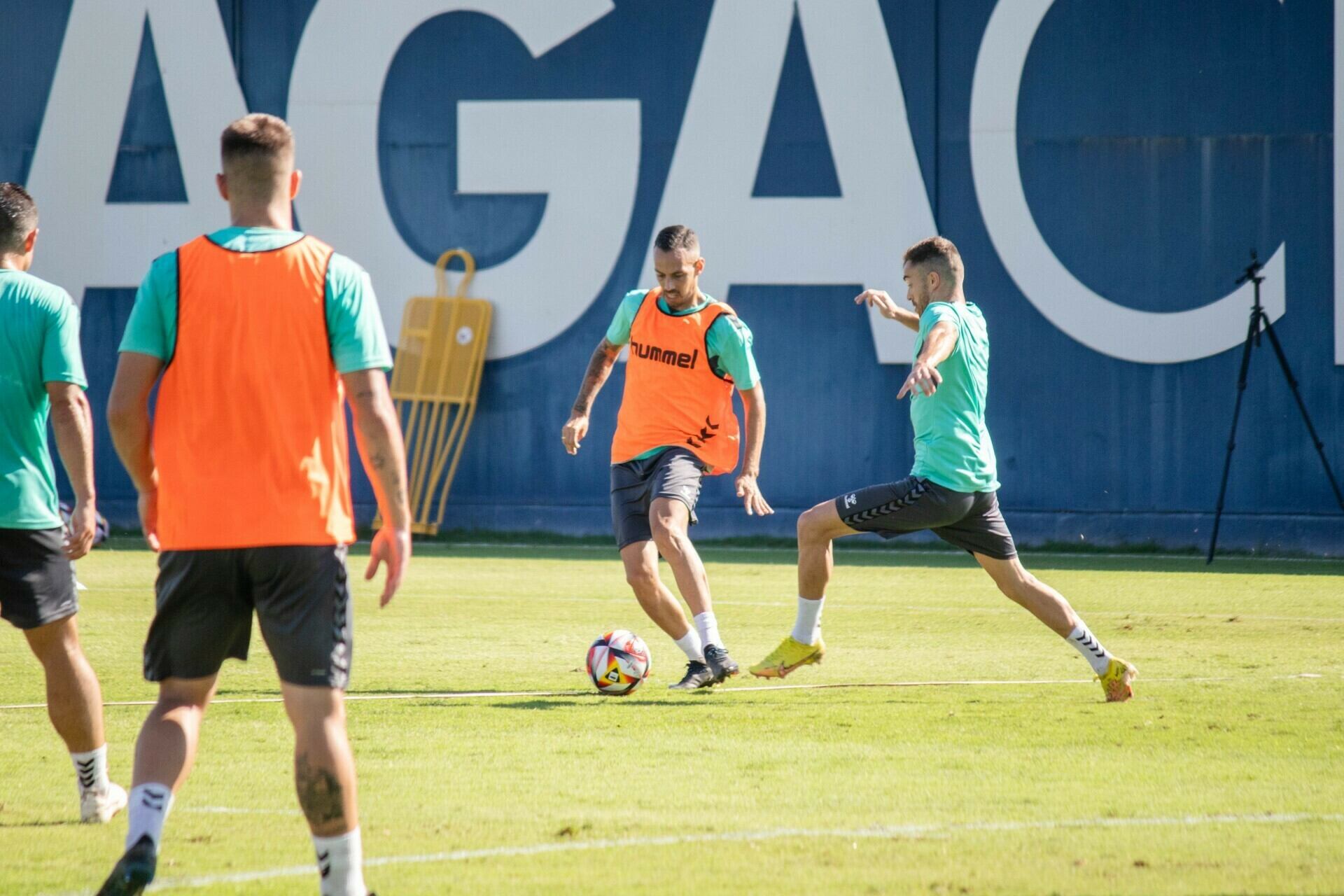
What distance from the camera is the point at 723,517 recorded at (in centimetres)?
1911

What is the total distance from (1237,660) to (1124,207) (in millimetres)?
9519

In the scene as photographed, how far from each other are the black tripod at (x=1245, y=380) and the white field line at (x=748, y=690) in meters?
8.05

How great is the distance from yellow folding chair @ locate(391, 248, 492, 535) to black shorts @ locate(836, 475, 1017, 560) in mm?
11642

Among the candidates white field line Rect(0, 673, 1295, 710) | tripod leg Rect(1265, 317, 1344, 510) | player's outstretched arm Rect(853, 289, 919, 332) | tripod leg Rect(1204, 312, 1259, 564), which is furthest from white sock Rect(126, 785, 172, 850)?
tripod leg Rect(1265, 317, 1344, 510)

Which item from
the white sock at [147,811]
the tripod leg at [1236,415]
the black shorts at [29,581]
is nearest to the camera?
the white sock at [147,811]

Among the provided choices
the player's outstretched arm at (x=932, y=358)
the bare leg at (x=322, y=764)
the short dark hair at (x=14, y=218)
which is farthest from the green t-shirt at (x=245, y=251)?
the player's outstretched arm at (x=932, y=358)

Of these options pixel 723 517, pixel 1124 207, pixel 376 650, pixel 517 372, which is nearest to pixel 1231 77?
pixel 1124 207

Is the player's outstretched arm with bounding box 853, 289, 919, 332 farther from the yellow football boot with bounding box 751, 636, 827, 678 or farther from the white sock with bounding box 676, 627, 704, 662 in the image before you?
the white sock with bounding box 676, 627, 704, 662

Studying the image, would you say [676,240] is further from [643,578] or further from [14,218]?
[14,218]

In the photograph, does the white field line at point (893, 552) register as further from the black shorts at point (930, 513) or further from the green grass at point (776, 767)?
A: the black shorts at point (930, 513)

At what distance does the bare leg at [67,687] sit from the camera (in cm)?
544

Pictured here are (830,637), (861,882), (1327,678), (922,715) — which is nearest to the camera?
(861,882)

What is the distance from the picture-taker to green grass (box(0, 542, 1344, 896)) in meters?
4.91

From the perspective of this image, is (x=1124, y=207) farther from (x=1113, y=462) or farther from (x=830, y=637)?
(x=830, y=637)
